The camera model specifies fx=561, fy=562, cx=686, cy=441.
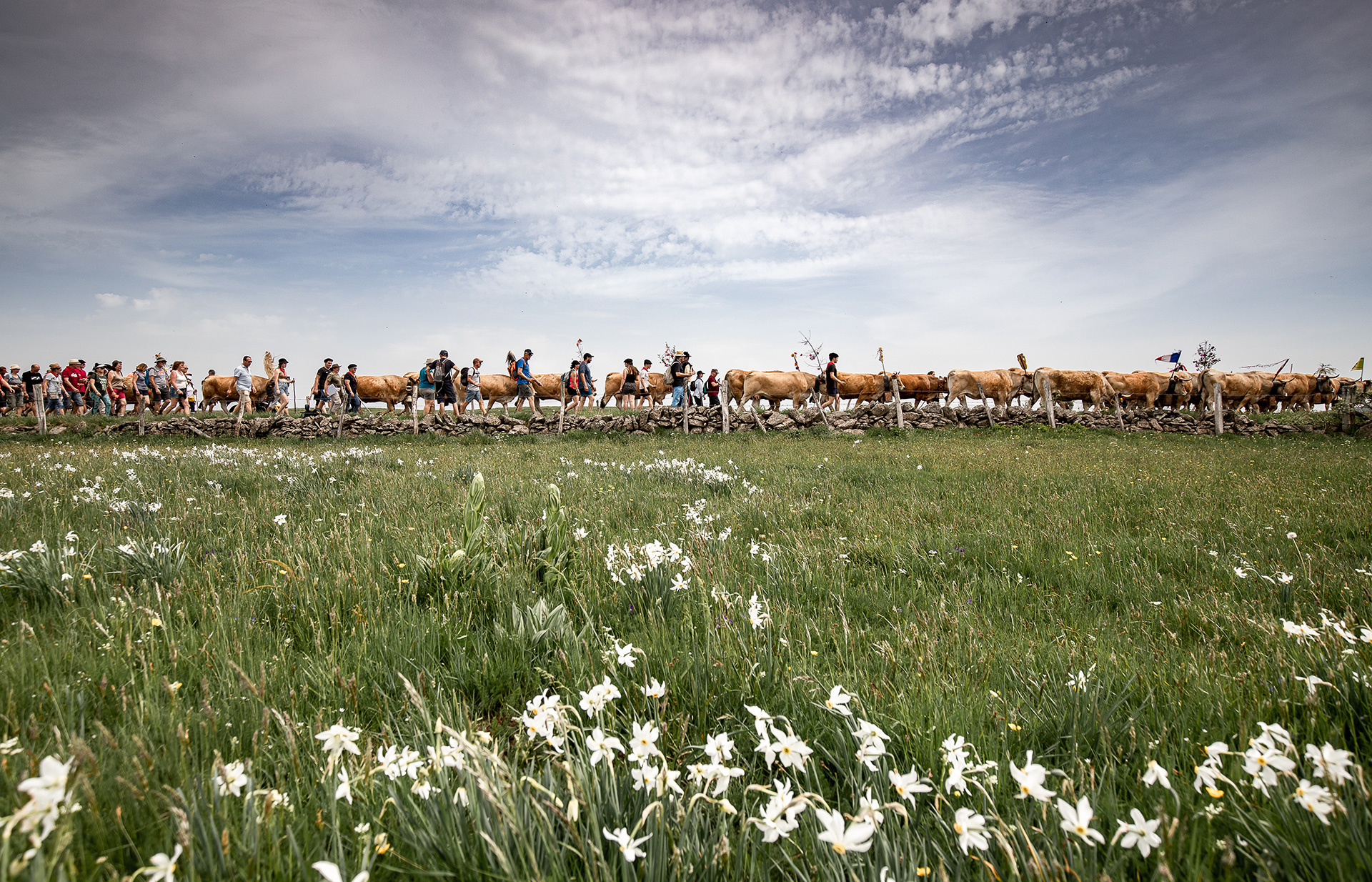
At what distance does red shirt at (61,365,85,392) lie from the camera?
31469mm

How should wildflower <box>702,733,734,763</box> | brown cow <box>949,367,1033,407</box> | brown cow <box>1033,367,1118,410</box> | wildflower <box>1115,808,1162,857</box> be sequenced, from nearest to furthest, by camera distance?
1. wildflower <box>1115,808,1162,857</box>
2. wildflower <box>702,733,734,763</box>
3. brown cow <box>1033,367,1118,410</box>
4. brown cow <box>949,367,1033,407</box>

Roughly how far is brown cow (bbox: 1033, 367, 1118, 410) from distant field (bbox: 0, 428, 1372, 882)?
3796 centimetres

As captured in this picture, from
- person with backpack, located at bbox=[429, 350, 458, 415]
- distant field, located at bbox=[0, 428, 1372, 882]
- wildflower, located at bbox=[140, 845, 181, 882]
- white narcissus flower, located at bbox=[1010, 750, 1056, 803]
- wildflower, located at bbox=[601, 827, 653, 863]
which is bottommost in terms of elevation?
distant field, located at bbox=[0, 428, 1372, 882]

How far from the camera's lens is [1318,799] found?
1315 millimetres

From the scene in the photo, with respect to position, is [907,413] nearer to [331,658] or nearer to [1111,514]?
[1111,514]

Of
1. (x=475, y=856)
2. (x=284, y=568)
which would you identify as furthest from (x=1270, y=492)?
(x=284, y=568)

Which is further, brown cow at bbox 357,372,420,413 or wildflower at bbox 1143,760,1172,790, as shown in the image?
brown cow at bbox 357,372,420,413

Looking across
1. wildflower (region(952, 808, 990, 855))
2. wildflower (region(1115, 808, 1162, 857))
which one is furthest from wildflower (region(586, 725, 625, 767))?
wildflower (region(1115, 808, 1162, 857))

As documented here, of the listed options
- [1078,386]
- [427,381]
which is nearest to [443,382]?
[427,381]

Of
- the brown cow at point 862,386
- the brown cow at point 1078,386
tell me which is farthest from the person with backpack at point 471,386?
the brown cow at point 1078,386

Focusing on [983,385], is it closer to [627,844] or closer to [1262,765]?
[1262,765]

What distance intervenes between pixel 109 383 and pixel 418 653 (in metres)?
44.6

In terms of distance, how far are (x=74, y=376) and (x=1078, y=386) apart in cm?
6236

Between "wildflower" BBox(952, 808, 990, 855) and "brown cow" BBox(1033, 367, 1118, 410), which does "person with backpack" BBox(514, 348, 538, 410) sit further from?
"brown cow" BBox(1033, 367, 1118, 410)
